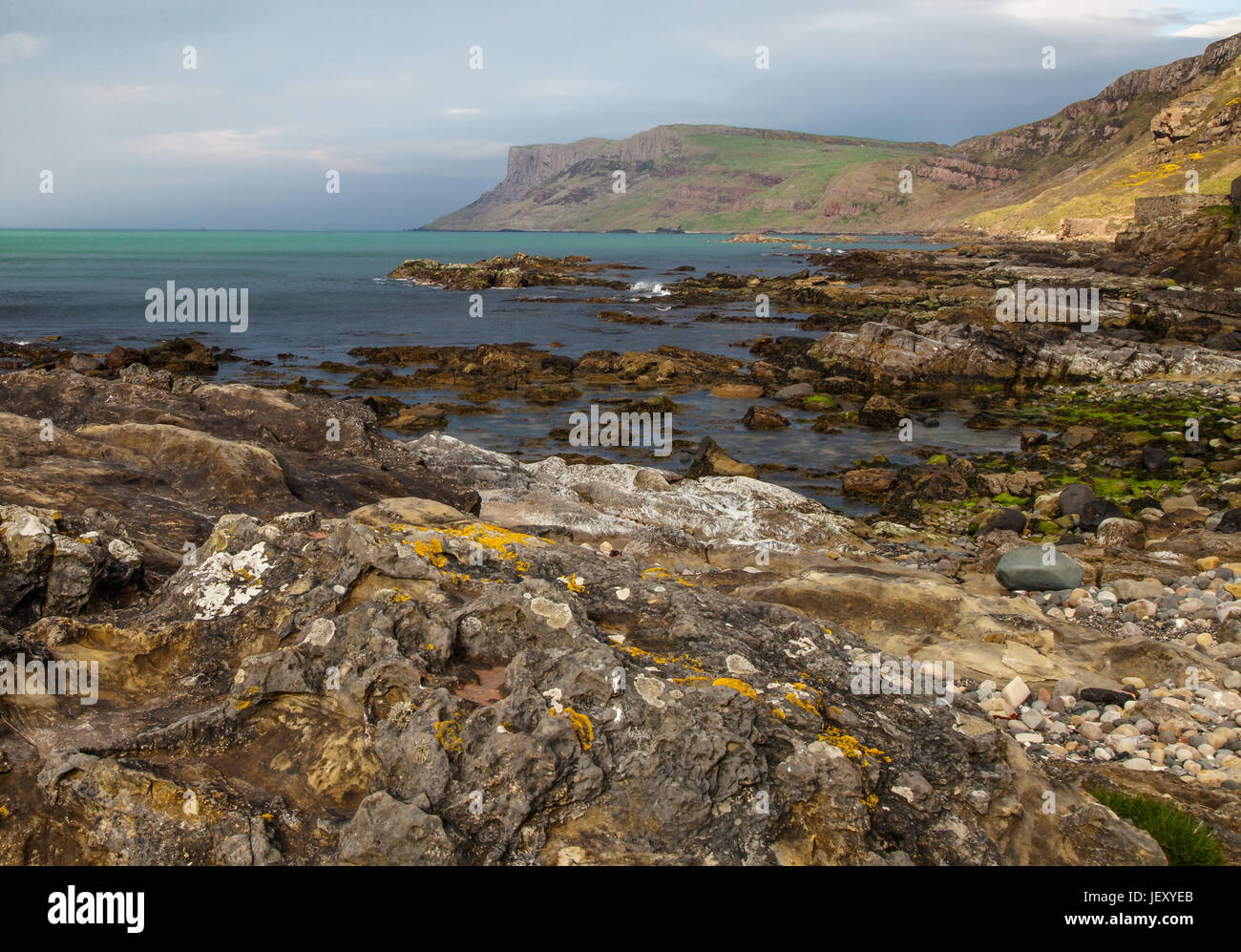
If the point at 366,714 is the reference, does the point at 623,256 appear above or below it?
above

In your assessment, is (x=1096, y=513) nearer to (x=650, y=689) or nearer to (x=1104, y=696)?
(x=1104, y=696)

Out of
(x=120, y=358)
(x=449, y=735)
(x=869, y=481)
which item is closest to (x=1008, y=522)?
(x=869, y=481)

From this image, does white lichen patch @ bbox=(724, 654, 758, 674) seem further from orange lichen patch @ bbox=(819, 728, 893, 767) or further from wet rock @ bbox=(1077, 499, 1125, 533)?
wet rock @ bbox=(1077, 499, 1125, 533)

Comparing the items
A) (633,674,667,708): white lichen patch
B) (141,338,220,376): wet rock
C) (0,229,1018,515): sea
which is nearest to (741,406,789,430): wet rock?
(0,229,1018,515): sea

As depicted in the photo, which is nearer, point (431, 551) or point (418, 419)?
point (431, 551)

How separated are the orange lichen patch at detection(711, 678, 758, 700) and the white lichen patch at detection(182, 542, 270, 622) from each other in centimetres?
324

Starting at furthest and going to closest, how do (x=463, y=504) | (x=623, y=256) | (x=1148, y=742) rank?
(x=623, y=256) < (x=463, y=504) < (x=1148, y=742)

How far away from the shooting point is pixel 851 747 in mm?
4785

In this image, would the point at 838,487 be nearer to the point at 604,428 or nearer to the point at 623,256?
the point at 604,428

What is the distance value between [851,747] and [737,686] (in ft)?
2.35

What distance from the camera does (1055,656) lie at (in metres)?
9.48

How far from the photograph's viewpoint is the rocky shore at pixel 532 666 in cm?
423
